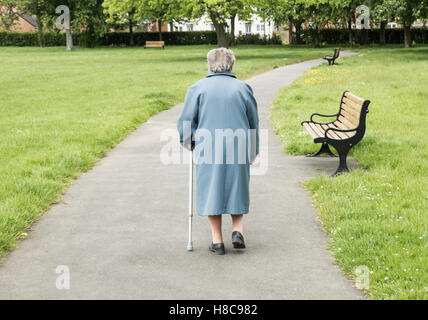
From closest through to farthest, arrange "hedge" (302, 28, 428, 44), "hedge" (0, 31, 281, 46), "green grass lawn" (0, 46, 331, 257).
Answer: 1. "green grass lawn" (0, 46, 331, 257)
2. "hedge" (302, 28, 428, 44)
3. "hedge" (0, 31, 281, 46)

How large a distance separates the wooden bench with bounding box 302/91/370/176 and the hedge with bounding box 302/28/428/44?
52.4 meters

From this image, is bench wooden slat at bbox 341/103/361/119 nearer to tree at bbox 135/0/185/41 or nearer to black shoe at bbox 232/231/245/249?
black shoe at bbox 232/231/245/249

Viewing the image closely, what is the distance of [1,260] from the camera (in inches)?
195

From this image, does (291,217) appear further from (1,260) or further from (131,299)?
(1,260)

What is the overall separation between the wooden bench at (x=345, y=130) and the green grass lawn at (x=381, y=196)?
34 cm

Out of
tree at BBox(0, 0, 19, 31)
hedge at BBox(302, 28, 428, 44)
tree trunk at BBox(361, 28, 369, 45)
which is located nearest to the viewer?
tree trunk at BBox(361, 28, 369, 45)

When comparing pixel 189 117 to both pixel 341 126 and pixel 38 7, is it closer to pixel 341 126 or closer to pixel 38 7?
pixel 341 126

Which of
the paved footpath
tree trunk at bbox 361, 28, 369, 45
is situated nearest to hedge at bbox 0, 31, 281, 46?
tree trunk at bbox 361, 28, 369, 45

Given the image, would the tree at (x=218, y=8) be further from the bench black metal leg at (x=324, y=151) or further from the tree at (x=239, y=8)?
the bench black metal leg at (x=324, y=151)

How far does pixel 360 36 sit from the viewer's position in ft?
199

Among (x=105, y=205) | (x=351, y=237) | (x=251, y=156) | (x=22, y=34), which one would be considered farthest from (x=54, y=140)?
(x=22, y=34)

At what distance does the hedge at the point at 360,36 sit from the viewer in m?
60.6

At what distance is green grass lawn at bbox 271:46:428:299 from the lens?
450cm

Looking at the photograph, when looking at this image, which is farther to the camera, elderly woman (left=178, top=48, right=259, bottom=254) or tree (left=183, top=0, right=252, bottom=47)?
tree (left=183, top=0, right=252, bottom=47)
